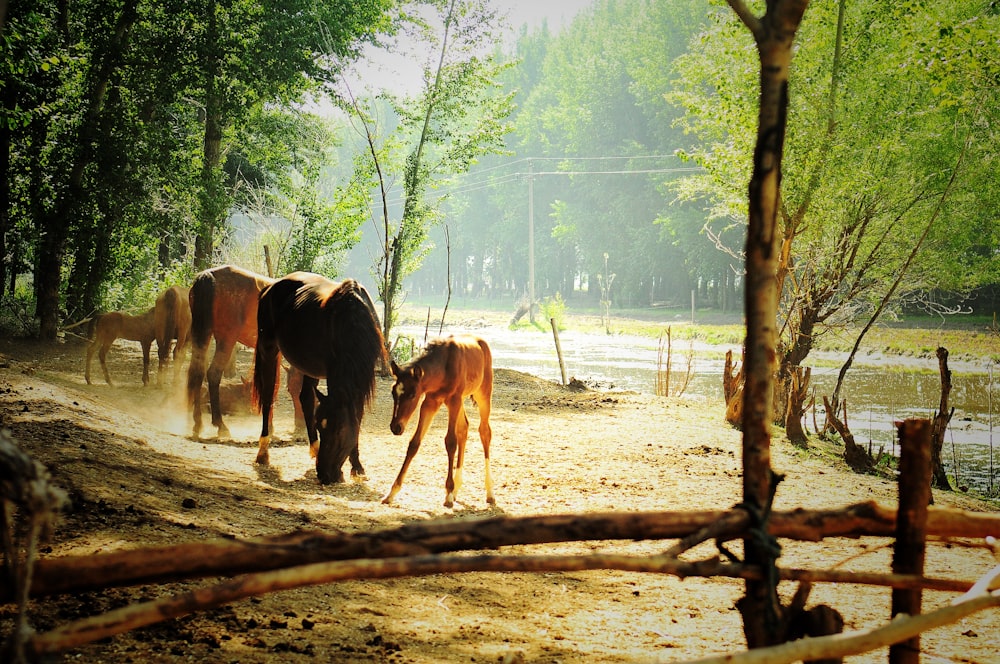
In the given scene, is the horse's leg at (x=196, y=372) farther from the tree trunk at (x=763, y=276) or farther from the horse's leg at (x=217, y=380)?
the tree trunk at (x=763, y=276)

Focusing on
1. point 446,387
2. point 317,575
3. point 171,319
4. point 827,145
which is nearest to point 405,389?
point 446,387

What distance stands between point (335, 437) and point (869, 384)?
58.9 feet

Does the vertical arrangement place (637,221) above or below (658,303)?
above

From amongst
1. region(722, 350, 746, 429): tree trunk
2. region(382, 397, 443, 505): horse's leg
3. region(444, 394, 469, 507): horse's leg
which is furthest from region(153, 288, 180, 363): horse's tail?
region(722, 350, 746, 429): tree trunk

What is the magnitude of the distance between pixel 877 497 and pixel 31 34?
12589mm

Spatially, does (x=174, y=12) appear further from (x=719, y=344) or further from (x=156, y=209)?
(x=719, y=344)

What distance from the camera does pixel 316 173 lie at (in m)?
16.0

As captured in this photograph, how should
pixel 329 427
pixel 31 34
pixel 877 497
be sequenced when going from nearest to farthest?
pixel 329 427 < pixel 877 497 < pixel 31 34

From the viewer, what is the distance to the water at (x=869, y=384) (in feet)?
41.0

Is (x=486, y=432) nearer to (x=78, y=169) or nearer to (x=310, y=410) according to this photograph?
(x=310, y=410)

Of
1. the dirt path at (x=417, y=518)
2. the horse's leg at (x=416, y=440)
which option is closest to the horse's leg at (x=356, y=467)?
the dirt path at (x=417, y=518)

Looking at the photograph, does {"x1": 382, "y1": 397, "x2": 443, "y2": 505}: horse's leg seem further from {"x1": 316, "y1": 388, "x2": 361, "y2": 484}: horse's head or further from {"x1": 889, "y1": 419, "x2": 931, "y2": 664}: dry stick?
{"x1": 889, "y1": 419, "x2": 931, "y2": 664}: dry stick

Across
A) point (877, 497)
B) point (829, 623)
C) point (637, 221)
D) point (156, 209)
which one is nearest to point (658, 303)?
point (637, 221)

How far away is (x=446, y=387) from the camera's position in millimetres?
6555
